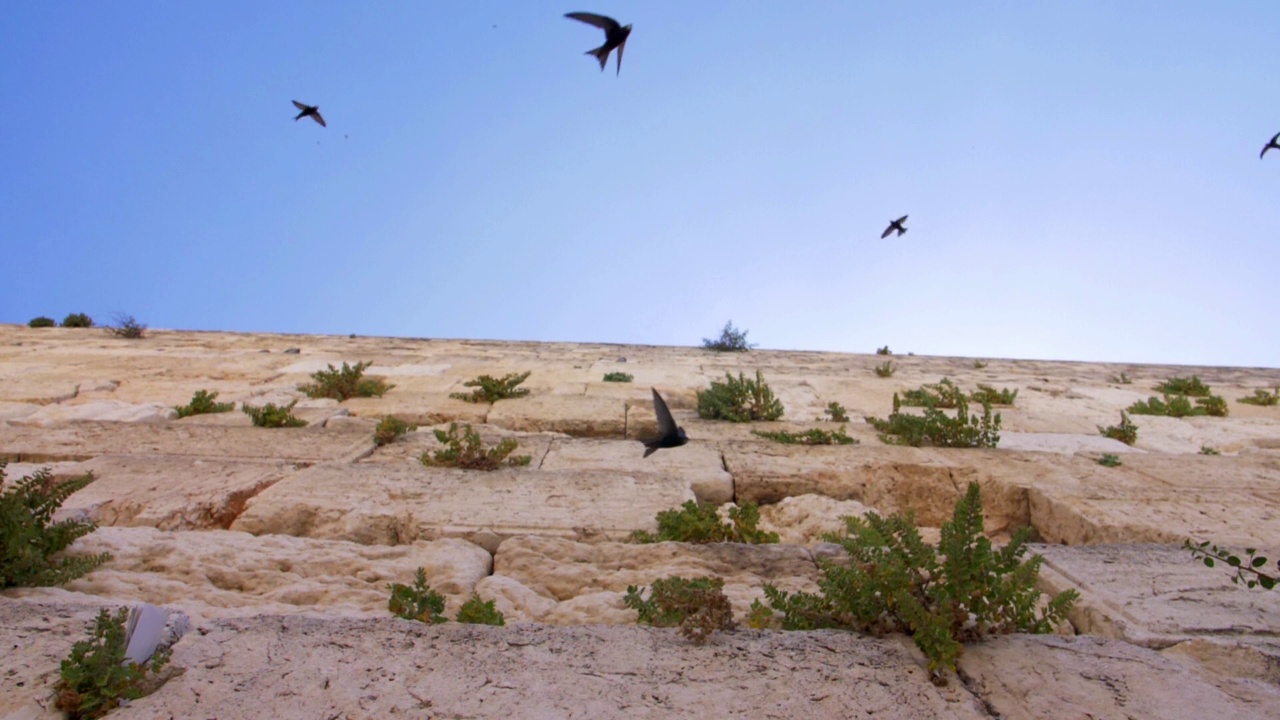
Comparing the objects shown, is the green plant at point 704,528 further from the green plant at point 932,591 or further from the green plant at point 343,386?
the green plant at point 343,386

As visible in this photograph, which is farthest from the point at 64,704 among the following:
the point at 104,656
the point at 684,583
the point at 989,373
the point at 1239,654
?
the point at 989,373

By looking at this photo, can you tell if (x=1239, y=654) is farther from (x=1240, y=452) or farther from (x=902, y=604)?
(x=1240, y=452)

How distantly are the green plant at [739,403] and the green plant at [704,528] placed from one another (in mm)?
1939

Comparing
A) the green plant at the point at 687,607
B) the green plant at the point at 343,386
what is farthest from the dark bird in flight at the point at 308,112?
the green plant at the point at 687,607

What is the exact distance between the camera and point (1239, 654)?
1.54m

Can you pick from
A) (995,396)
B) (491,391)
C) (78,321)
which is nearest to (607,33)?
(491,391)

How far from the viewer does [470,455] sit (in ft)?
9.53

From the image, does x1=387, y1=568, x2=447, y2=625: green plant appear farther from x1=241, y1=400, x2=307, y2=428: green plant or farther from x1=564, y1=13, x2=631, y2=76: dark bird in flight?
x1=564, y1=13, x2=631, y2=76: dark bird in flight

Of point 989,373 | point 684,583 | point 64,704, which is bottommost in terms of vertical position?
point 64,704

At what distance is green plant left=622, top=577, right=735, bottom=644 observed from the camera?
1.54m

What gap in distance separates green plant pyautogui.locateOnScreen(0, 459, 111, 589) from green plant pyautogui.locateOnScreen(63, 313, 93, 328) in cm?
801

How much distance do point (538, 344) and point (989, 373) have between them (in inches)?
199

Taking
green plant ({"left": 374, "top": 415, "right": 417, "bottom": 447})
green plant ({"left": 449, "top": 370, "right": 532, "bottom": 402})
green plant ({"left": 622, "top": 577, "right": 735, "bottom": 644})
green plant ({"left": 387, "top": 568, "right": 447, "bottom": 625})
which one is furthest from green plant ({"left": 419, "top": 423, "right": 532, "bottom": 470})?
green plant ({"left": 449, "top": 370, "right": 532, "bottom": 402})

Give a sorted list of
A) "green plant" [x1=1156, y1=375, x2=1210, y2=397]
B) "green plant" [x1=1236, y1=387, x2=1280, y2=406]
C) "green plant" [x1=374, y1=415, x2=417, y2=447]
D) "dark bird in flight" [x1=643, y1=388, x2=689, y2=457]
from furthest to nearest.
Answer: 1. "green plant" [x1=1156, y1=375, x2=1210, y2=397]
2. "green plant" [x1=1236, y1=387, x2=1280, y2=406]
3. "green plant" [x1=374, y1=415, x2=417, y2=447]
4. "dark bird in flight" [x1=643, y1=388, x2=689, y2=457]
